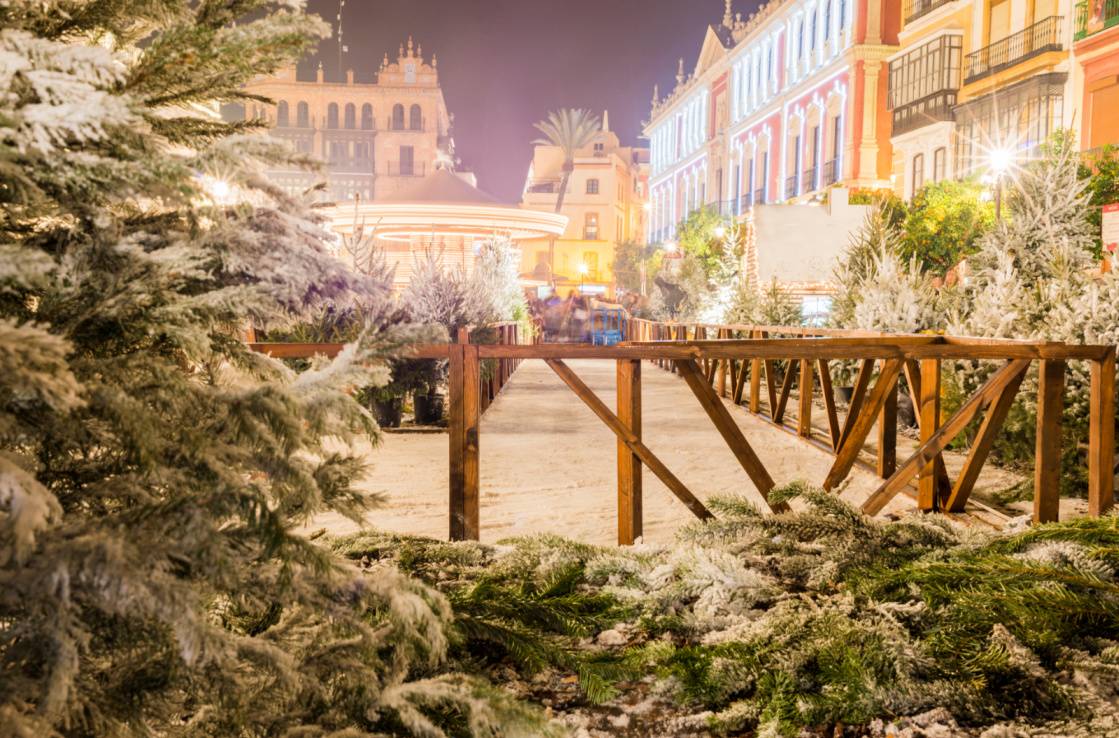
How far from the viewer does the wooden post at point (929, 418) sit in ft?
17.9

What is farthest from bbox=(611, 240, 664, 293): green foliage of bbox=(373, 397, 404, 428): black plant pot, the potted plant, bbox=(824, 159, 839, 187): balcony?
bbox=(373, 397, 404, 428): black plant pot

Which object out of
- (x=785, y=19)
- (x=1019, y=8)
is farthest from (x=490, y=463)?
(x=785, y=19)

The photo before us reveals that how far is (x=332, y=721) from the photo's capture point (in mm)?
1729

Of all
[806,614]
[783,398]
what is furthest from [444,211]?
[806,614]

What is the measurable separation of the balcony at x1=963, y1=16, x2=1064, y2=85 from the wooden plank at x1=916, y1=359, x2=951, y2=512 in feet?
76.3

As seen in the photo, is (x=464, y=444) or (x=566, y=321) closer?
(x=464, y=444)

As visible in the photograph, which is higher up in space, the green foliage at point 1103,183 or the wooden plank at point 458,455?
the green foliage at point 1103,183

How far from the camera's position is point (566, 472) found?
7.43 metres

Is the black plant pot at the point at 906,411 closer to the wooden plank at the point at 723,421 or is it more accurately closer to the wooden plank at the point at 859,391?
the wooden plank at the point at 859,391

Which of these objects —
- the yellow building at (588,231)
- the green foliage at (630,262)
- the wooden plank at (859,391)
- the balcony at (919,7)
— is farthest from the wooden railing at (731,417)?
A: the yellow building at (588,231)

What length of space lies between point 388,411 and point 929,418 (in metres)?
6.30

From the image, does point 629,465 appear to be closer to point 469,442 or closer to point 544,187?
point 469,442

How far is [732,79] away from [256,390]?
5328 centimetres

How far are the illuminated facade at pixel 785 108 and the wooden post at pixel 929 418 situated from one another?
105ft
